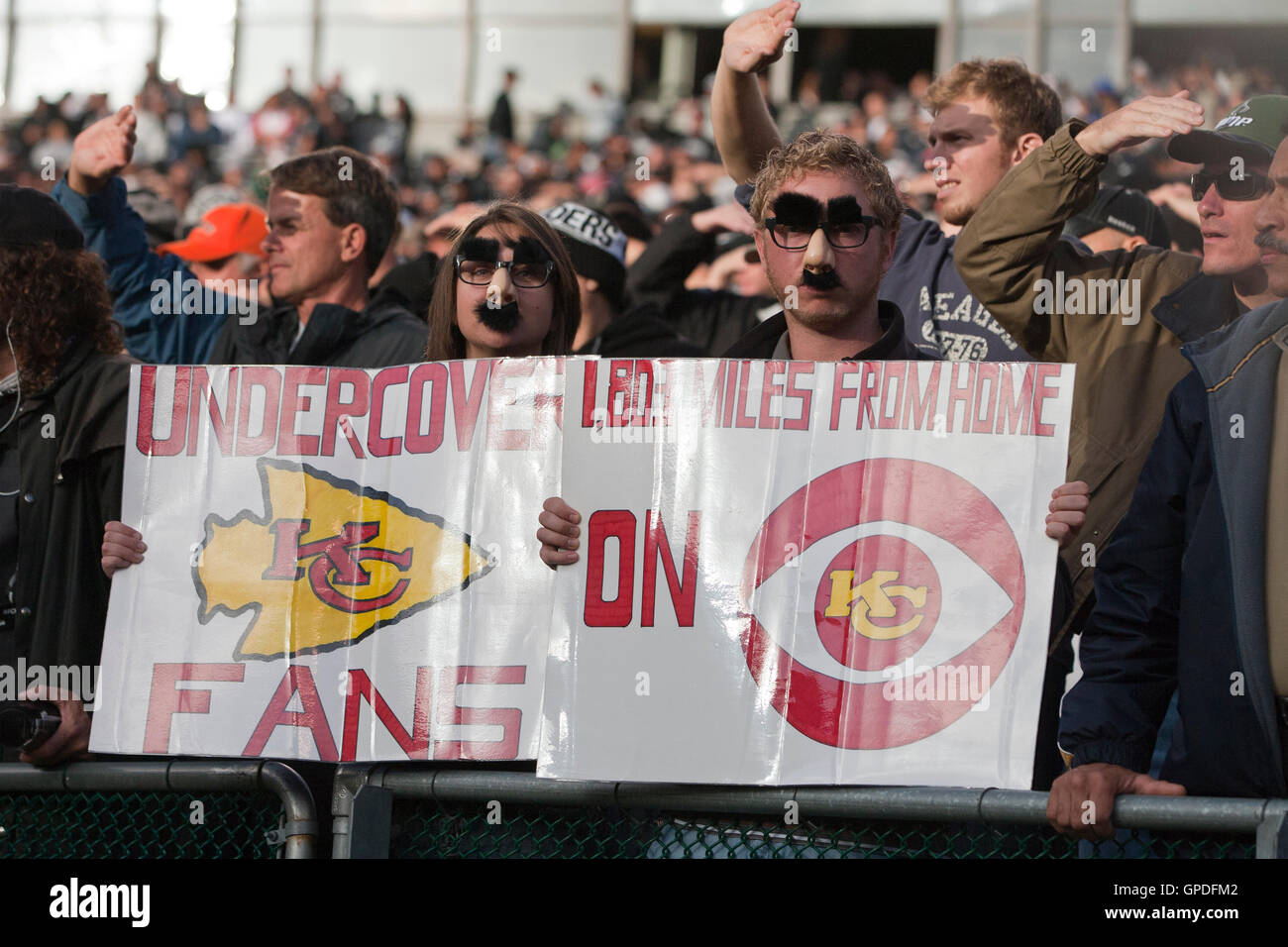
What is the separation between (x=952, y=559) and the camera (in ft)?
10.2

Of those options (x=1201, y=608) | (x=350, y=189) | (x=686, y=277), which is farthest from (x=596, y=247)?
(x=1201, y=608)

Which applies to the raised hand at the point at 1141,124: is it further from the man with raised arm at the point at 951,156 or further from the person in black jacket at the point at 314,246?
the person in black jacket at the point at 314,246

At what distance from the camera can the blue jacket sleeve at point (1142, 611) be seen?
3.00 m

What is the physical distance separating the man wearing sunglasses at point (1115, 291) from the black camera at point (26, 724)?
84.2 inches

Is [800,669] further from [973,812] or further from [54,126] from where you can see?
[54,126]

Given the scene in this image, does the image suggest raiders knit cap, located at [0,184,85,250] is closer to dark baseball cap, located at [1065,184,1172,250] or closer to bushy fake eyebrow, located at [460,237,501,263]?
bushy fake eyebrow, located at [460,237,501,263]

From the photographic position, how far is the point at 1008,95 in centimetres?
458

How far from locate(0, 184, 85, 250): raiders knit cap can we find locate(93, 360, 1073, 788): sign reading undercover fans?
0.74 meters

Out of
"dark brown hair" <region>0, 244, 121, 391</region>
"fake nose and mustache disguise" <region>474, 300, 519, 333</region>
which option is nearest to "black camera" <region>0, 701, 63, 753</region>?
"dark brown hair" <region>0, 244, 121, 391</region>

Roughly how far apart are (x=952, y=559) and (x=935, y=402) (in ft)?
0.96

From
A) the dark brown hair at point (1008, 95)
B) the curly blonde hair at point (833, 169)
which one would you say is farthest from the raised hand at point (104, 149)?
the dark brown hair at point (1008, 95)
